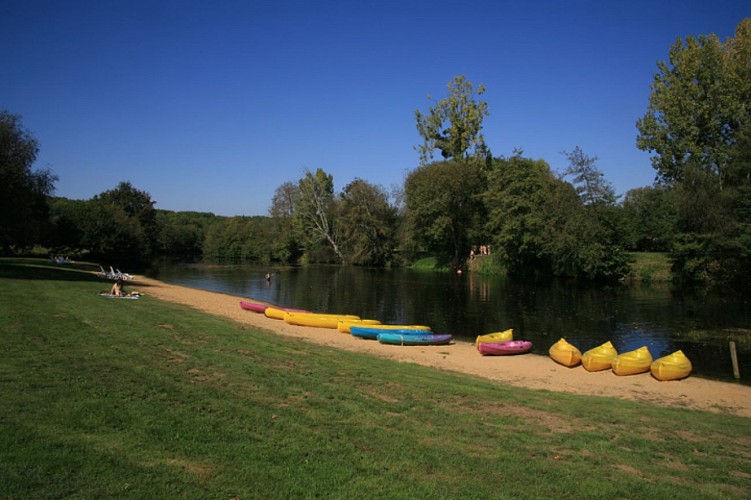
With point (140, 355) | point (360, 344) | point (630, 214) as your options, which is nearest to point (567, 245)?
point (630, 214)

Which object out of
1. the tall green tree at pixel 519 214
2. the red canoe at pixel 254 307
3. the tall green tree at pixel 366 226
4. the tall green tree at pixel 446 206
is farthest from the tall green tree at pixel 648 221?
the red canoe at pixel 254 307

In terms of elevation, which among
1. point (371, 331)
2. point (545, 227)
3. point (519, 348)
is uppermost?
point (545, 227)

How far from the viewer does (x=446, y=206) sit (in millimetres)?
71188

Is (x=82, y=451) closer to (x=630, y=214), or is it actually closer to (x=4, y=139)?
(x=4, y=139)

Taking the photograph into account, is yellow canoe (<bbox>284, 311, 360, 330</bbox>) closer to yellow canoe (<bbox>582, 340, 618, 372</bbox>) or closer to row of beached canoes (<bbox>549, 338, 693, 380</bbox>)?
row of beached canoes (<bbox>549, 338, 693, 380</bbox>)

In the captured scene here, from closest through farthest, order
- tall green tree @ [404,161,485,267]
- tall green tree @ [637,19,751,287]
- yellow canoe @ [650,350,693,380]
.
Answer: yellow canoe @ [650,350,693,380] → tall green tree @ [637,19,751,287] → tall green tree @ [404,161,485,267]

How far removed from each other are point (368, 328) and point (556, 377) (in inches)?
352

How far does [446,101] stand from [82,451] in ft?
246

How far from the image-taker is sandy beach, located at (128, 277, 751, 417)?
14.3 m

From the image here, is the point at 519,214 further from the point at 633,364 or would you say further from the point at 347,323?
the point at 633,364

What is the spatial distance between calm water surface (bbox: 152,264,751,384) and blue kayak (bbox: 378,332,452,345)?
3.89 metres

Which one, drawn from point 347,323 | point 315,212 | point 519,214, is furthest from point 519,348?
point 315,212

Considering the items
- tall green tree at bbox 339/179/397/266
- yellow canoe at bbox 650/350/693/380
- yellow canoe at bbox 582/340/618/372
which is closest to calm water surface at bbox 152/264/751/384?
yellow canoe at bbox 650/350/693/380

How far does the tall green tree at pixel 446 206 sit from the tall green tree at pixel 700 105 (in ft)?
78.5
